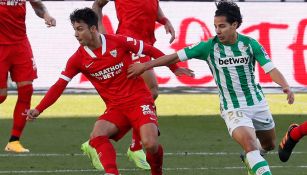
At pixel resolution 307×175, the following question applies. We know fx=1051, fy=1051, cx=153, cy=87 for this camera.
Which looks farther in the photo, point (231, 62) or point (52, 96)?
point (52, 96)

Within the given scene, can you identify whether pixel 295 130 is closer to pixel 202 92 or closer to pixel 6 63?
pixel 6 63

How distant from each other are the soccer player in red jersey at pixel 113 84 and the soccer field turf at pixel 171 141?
3.52 feet

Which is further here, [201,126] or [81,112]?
[81,112]

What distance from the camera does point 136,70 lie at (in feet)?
31.6

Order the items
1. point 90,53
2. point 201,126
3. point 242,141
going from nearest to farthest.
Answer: point 242,141, point 90,53, point 201,126

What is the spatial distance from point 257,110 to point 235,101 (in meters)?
0.23

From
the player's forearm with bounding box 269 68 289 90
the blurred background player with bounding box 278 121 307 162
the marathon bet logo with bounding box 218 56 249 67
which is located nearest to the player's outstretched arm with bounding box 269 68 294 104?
the player's forearm with bounding box 269 68 289 90

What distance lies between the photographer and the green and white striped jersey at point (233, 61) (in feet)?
31.7

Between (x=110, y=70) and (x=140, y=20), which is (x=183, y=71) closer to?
(x=110, y=70)

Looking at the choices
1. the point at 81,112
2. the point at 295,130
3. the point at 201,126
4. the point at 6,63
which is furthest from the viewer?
the point at 81,112

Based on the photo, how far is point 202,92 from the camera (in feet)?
64.6

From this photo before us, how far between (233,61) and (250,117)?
0.54m

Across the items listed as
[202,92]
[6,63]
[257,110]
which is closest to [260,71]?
[202,92]

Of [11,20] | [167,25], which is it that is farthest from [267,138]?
[11,20]
